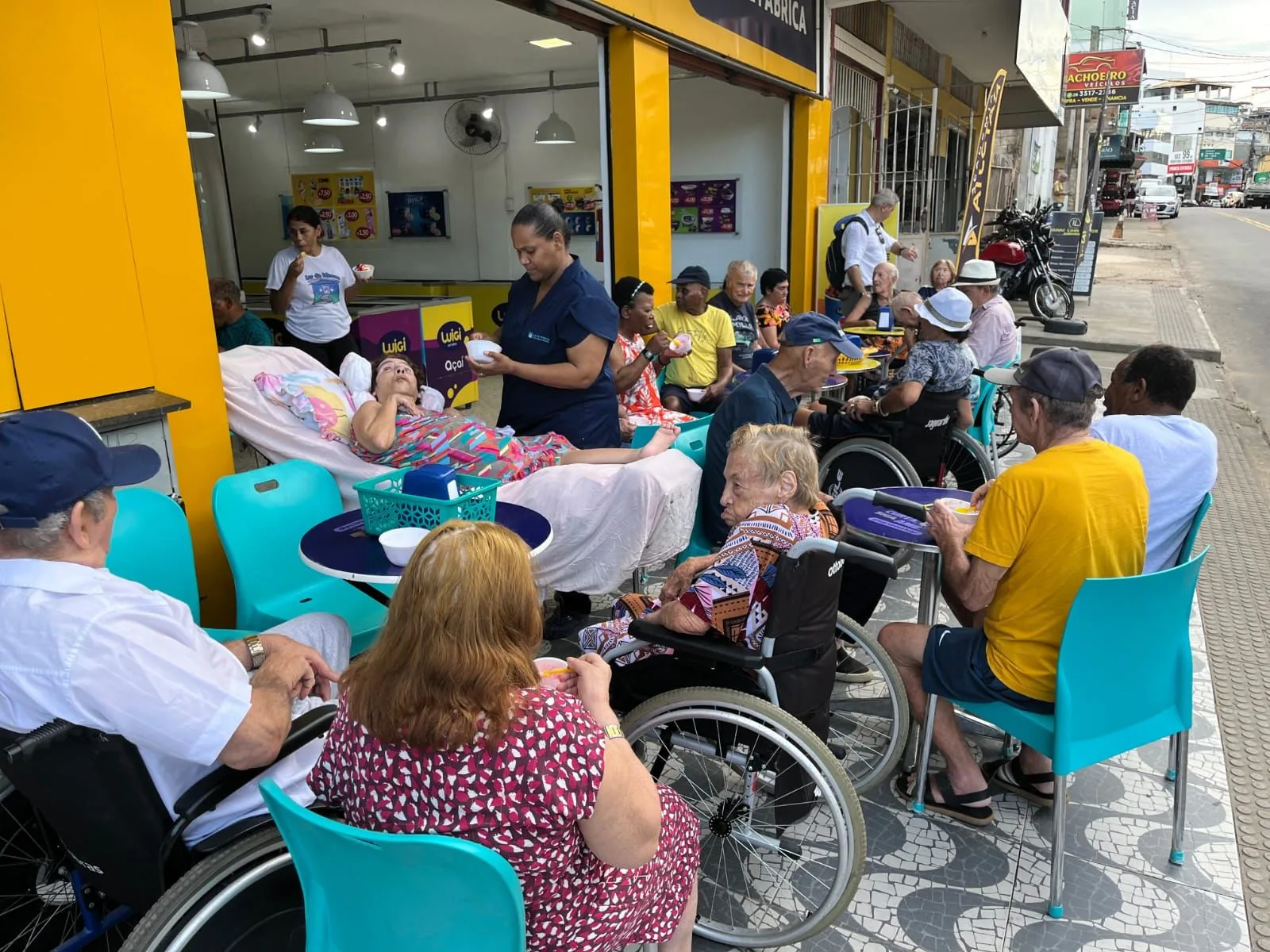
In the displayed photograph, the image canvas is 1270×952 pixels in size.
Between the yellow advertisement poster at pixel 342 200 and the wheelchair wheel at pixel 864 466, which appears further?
the yellow advertisement poster at pixel 342 200

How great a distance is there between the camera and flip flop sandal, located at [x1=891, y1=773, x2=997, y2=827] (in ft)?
8.30

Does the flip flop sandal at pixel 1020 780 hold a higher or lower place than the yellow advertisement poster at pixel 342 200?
lower

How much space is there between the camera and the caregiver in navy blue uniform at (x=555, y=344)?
135 inches

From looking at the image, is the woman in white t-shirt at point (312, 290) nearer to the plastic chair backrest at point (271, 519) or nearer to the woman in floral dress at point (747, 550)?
the plastic chair backrest at point (271, 519)

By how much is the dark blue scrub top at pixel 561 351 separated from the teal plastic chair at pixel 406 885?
2.48 metres

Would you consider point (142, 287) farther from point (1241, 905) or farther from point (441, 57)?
point (441, 57)

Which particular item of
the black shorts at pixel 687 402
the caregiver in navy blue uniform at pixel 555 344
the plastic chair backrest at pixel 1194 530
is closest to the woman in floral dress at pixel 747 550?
the plastic chair backrest at pixel 1194 530

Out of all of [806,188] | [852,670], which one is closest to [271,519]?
[852,670]

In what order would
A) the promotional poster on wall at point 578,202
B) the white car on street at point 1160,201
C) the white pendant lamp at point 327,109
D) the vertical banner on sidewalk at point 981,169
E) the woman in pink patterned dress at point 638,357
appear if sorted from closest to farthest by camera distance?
the woman in pink patterned dress at point 638,357 < the white pendant lamp at point 327,109 < the vertical banner on sidewalk at point 981,169 < the promotional poster on wall at point 578,202 < the white car on street at point 1160,201

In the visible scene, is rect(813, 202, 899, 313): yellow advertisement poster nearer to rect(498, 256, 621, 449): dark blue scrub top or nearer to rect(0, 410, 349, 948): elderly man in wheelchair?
rect(498, 256, 621, 449): dark blue scrub top

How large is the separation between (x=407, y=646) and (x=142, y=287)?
2.07 m

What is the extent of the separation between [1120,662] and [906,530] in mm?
718

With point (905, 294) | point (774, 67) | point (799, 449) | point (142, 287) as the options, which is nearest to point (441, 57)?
point (774, 67)

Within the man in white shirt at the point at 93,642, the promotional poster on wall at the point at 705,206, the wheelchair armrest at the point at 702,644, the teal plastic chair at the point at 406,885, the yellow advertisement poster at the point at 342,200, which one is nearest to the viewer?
the teal plastic chair at the point at 406,885
